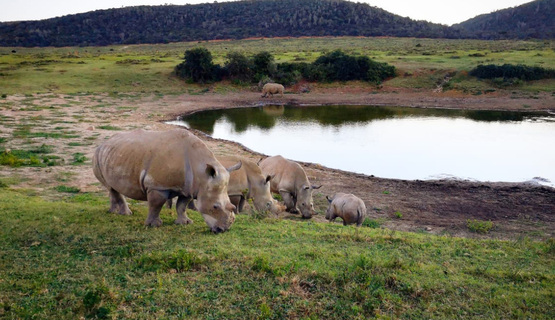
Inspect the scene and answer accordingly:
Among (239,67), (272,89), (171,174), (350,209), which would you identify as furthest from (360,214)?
(239,67)

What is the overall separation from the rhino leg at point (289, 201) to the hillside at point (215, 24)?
4004 inches

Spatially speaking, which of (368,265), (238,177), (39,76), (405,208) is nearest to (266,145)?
(405,208)

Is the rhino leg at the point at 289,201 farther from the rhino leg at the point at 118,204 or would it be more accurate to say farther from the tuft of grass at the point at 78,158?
the tuft of grass at the point at 78,158

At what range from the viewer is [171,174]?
834cm

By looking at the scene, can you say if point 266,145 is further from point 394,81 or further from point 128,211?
A: point 394,81

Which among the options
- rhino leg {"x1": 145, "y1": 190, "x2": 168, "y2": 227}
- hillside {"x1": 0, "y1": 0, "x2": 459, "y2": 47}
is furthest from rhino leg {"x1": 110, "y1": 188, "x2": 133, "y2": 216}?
hillside {"x1": 0, "y1": 0, "x2": 459, "y2": 47}

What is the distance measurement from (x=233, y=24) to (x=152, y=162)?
392 feet

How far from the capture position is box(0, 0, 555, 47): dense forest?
11088cm

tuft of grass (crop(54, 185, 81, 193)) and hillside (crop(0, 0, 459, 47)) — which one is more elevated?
hillside (crop(0, 0, 459, 47))

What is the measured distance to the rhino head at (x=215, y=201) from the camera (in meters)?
8.16

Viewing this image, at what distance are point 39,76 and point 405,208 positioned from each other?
42.1m

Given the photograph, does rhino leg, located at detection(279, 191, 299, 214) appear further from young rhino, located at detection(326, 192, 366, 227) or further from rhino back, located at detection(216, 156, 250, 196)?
rhino back, located at detection(216, 156, 250, 196)

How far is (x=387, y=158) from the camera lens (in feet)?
74.5

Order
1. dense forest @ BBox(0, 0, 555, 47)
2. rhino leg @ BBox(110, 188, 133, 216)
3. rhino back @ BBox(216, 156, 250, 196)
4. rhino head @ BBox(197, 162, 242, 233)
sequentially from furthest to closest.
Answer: dense forest @ BBox(0, 0, 555, 47) < rhino back @ BBox(216, 156, 250, 196) < rhino leg @ BBox(110, 188, 133, 216) < rhino head @ BBox(197, 162, 242, 233)
